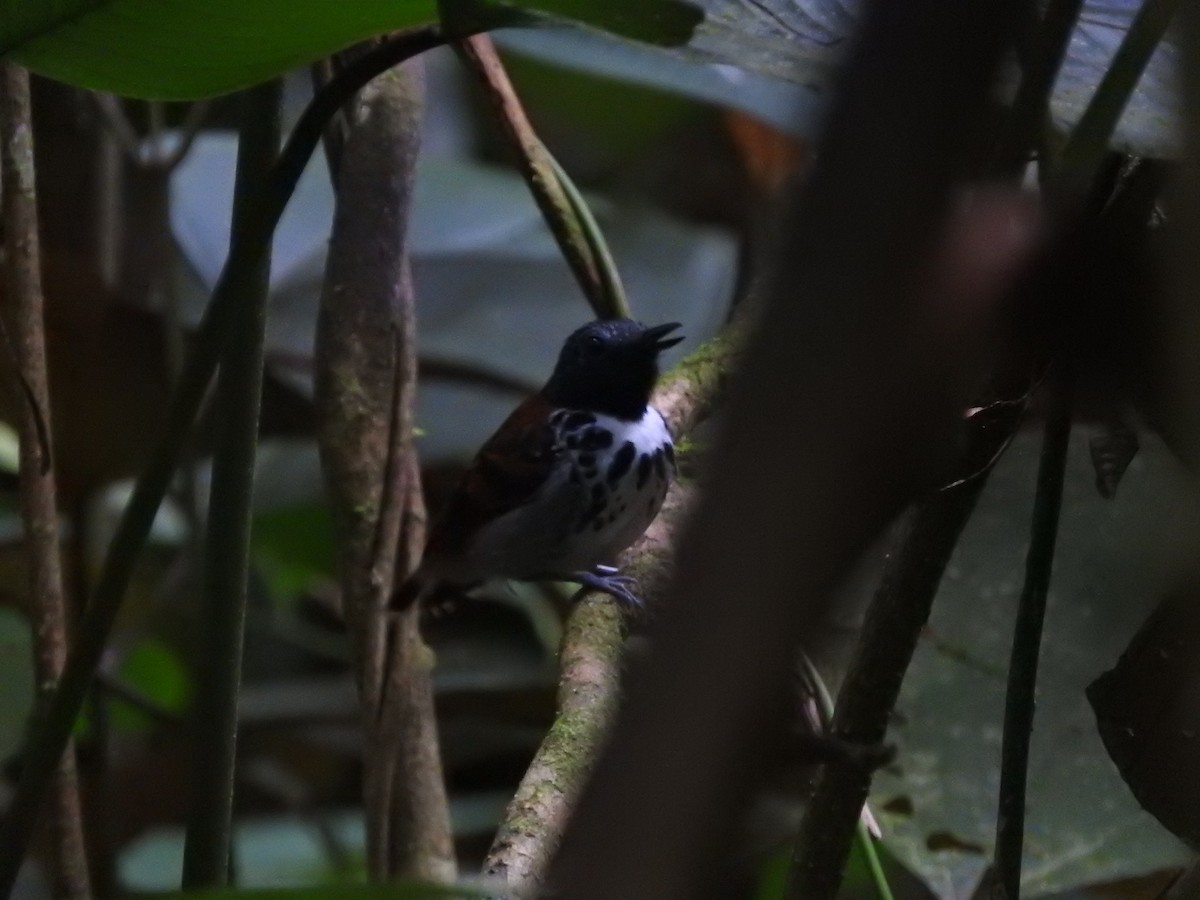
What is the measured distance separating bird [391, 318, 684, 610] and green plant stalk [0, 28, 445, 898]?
1.11 meters

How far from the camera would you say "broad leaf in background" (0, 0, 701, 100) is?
33.8 inches

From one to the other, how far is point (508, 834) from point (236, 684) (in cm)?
22

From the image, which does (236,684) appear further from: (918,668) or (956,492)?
(918,668)

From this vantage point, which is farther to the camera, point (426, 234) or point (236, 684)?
point (426, 234)

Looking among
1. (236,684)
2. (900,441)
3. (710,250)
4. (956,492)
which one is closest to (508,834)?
(236,684)

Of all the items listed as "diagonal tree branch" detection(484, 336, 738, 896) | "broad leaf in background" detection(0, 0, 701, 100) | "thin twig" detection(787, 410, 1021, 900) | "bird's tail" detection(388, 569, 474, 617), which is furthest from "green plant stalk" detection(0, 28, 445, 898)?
"bird's tail" detection(388, 569, 474, 617)

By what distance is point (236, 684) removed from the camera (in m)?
1.00

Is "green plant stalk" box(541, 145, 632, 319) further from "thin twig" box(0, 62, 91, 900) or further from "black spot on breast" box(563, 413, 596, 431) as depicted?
"thin twig" box(0, 62, 91, 900)

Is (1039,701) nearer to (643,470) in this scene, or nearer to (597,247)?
(643,470)

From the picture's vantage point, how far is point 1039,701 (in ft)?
5.05

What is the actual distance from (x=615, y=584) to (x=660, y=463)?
1.14 ft

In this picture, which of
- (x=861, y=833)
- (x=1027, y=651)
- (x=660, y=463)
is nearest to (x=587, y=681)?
(x=861, y=833)

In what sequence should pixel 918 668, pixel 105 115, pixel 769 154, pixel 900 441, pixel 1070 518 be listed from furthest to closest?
1. pixel 769 154
2. pixel 105 115
3. pixel 918 668
4. pixel 1070 518
5. pixel 900 441

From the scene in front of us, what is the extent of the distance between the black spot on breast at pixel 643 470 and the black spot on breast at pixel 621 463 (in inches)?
0.9
